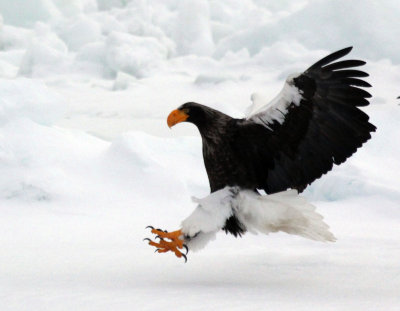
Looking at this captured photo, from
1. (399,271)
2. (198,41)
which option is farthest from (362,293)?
(198,41)

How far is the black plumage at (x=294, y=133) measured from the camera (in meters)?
3.68

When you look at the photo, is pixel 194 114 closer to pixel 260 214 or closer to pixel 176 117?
pixel 176 117

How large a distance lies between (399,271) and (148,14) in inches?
934

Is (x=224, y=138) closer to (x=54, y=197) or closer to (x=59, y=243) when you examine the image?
(x=59, y=243)

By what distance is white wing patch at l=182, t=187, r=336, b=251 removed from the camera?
3.61m

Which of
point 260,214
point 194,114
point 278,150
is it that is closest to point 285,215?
point 260,214

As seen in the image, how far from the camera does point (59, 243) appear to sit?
5.61 meters

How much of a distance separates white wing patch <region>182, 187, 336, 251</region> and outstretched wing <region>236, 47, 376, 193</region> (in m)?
0.23

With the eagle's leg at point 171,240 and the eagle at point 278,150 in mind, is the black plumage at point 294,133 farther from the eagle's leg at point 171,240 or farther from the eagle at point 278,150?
the eagle's leg at point 171,240

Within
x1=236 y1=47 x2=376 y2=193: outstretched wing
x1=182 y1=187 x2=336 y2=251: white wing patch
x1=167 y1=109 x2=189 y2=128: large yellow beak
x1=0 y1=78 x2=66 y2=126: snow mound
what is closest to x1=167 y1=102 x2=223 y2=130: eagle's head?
x1=167 y1=109 x2=189 y2=128: large yellow beak

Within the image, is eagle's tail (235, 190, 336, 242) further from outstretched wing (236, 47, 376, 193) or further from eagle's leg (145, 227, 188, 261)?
eagle's leg (145, 227, 188, 261)

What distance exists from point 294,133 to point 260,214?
0.56m

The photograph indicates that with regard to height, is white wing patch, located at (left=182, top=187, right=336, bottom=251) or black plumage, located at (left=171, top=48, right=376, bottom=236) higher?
black plumage, located at (left=171, top=48, right=376, bottom=236)

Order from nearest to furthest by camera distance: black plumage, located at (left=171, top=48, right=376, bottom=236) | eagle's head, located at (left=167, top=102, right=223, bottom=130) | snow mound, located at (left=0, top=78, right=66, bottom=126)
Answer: black plumage, located at (left=171, top=48, right=376, bottom=236) < eagle's head, located at (left=167, top=102, right=223, bottom=130) < snow mound, located at (left=0, top=78, right=66, bottom=126)
